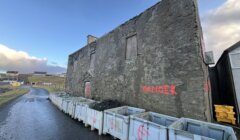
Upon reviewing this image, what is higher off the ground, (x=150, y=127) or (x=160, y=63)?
(x=160, y=63)

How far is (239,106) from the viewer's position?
662 cm

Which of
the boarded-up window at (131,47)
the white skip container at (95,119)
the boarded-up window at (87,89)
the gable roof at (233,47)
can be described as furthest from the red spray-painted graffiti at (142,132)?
the boarded-up window at (87,89)

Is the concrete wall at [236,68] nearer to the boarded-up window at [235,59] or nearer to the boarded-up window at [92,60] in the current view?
the boarded-up window at [235,59]

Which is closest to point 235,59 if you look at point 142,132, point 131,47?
point 131,47

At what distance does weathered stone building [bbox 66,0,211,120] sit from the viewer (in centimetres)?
541

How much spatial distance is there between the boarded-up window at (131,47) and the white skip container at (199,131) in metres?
5.00

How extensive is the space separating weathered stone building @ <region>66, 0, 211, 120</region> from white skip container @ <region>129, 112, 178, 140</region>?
135cm

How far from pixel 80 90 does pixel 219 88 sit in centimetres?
1319

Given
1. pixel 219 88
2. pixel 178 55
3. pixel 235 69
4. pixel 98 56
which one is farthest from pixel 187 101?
pixel 98 56

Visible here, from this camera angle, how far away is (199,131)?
158 inches

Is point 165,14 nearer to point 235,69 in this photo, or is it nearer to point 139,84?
point 139,84

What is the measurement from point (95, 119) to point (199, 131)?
4346mm

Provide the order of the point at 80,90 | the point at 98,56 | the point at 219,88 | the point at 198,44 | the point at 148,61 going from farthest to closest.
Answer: the point at 80,90 < the point at 98,56 < the point at 219,88 < the point at 148,61 < the point at 198,44

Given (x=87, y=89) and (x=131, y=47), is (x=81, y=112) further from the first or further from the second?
(x=87, y=89)
